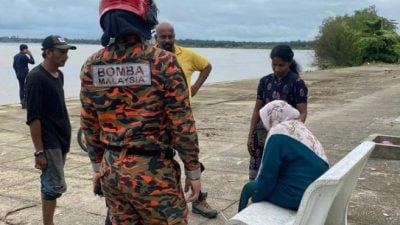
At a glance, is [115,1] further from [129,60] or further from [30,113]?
[30,113]

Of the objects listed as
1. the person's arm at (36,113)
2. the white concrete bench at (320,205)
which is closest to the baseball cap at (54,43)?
the person's arm at (36,113)

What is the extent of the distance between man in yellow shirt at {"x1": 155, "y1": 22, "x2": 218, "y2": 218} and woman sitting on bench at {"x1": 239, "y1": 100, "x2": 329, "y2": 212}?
126 cm

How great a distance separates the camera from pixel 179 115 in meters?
2.71

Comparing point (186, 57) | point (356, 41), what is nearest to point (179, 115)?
point (186, 57)

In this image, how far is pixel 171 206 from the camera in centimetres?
279

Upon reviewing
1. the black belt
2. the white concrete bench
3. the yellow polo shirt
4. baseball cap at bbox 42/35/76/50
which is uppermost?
baseball cap at bbox 42/35/76/50

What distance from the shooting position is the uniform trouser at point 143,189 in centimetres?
270

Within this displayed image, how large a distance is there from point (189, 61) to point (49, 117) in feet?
4.93

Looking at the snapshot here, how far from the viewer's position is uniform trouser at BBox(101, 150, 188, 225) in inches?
106

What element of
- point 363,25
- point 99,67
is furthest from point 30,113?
point 363,25

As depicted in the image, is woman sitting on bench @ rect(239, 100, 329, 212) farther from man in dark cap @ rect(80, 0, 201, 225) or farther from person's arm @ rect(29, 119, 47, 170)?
person's arm @ rect(29, 119, 47, 170)

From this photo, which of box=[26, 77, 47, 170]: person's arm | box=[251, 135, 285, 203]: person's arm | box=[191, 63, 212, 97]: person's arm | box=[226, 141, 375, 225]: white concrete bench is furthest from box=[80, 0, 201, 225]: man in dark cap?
box=[191, 63, 212, 97]: person's arm

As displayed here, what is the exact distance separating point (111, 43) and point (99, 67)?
0.46 ft

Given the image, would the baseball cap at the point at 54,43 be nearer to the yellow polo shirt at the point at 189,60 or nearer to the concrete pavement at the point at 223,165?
the yellow polo shirt at the point at 189,60
